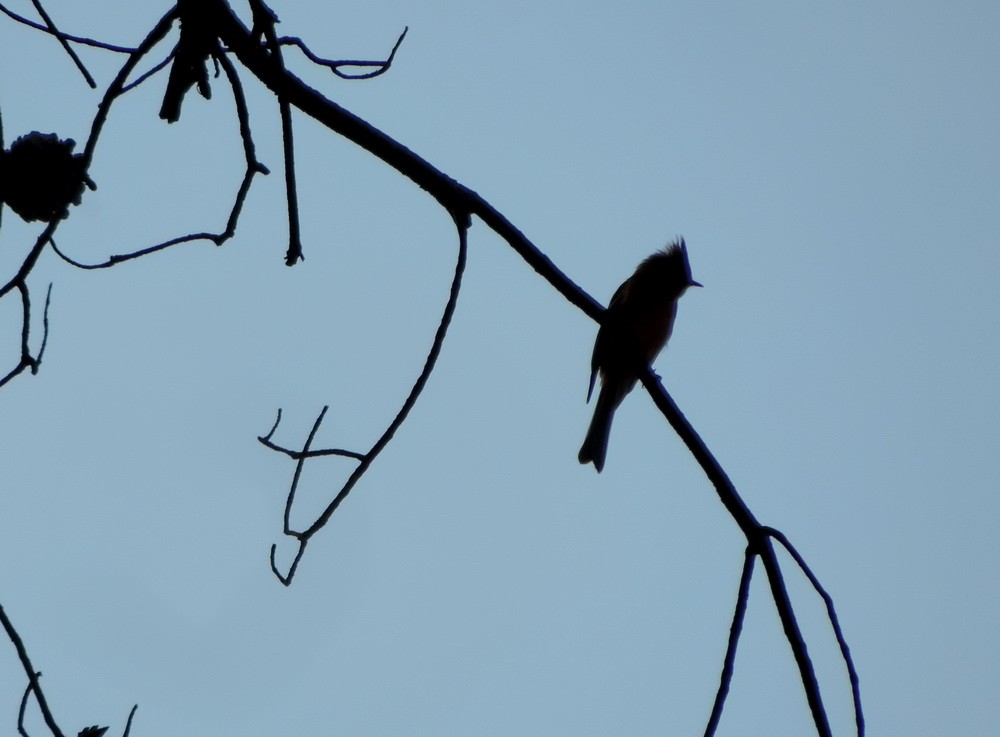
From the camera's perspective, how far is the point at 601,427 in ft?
24.0

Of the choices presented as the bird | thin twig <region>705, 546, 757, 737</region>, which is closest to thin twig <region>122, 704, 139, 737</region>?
thin twig <region>705, 546, 757, 737</region>

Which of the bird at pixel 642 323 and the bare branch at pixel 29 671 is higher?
the bird at pixel 642 323

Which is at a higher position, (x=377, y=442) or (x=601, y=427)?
(x=601, y=427)

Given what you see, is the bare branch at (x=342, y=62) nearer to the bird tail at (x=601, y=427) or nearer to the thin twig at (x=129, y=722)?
the thin twig at (x=129, y=722)

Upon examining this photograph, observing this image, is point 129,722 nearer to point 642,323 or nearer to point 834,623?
point 834,623

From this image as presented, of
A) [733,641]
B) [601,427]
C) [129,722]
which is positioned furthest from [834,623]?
[601,427]

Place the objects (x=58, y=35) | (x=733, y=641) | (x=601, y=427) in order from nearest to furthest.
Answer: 1. (x=733, y=641)
2. (x=58, y=35)
3. (x=601, y=427)

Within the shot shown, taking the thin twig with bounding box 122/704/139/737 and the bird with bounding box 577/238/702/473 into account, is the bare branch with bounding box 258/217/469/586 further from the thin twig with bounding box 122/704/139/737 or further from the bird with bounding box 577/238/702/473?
the bird with bounding box 577/238/702/473

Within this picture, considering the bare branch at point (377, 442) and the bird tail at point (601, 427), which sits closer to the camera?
the bare branch at point (377, 442)

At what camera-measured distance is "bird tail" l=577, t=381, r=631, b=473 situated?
23.6 ft

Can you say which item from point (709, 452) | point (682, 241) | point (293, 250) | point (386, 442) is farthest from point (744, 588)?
point (682, 241)

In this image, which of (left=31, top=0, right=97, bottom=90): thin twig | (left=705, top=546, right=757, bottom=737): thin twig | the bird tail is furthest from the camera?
the bird tail

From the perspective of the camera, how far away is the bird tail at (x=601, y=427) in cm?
720

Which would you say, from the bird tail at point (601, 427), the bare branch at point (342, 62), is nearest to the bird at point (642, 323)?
the bird tail at point (601, 427)
